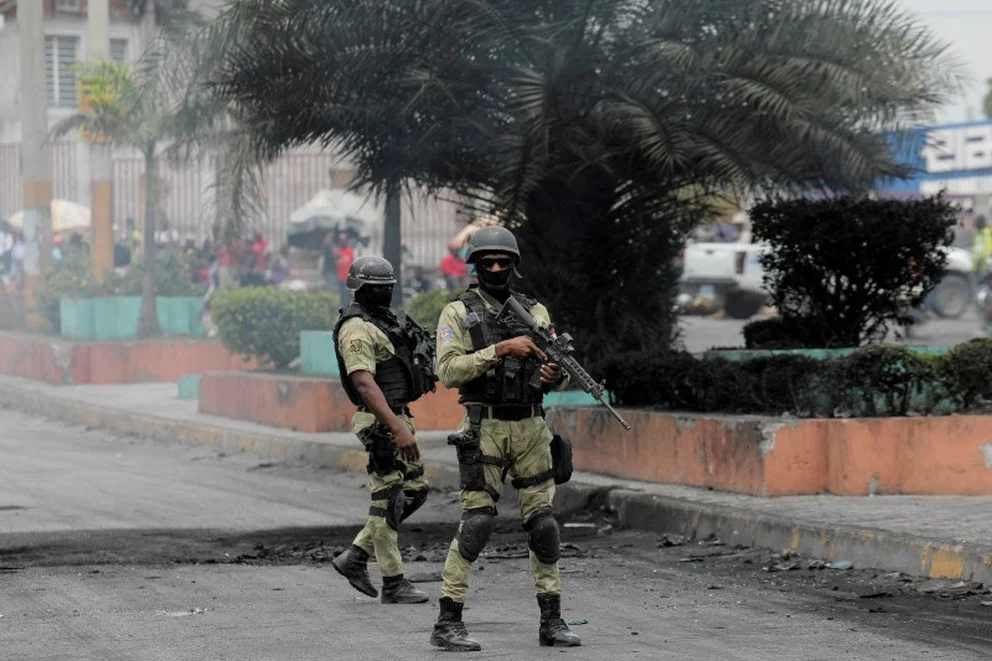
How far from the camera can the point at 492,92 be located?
15.0 metres

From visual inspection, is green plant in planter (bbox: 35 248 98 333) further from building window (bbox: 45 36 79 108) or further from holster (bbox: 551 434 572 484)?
building window (bbox: 45 36 79 108)

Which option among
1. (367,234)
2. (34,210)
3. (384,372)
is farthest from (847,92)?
(367,234)

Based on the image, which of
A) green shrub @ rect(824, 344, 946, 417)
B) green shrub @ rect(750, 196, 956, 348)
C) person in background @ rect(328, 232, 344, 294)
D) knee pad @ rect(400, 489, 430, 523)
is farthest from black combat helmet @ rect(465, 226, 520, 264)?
person in background @ rect(328, 232, 344, 294)

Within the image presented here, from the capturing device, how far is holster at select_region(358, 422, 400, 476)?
9078 mm

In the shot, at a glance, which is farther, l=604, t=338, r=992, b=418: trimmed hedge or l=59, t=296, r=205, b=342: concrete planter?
l=59, t=296, r=205, b=342: concrete planter

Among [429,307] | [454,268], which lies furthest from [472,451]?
[454,268]

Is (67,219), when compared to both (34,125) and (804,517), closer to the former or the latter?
(34,125)

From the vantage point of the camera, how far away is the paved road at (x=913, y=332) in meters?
28.2

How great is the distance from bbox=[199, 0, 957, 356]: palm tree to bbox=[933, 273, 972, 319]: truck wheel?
1940cm

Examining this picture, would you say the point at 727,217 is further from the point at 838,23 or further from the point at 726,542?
the point at 726,542

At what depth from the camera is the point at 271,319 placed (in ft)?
64.9

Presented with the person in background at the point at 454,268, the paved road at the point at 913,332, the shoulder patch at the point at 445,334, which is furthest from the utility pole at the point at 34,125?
the shoulder patch at the point at 445,334

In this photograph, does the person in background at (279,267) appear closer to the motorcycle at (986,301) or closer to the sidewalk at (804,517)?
the motorcycle at (986,301)

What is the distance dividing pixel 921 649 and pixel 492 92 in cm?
805
